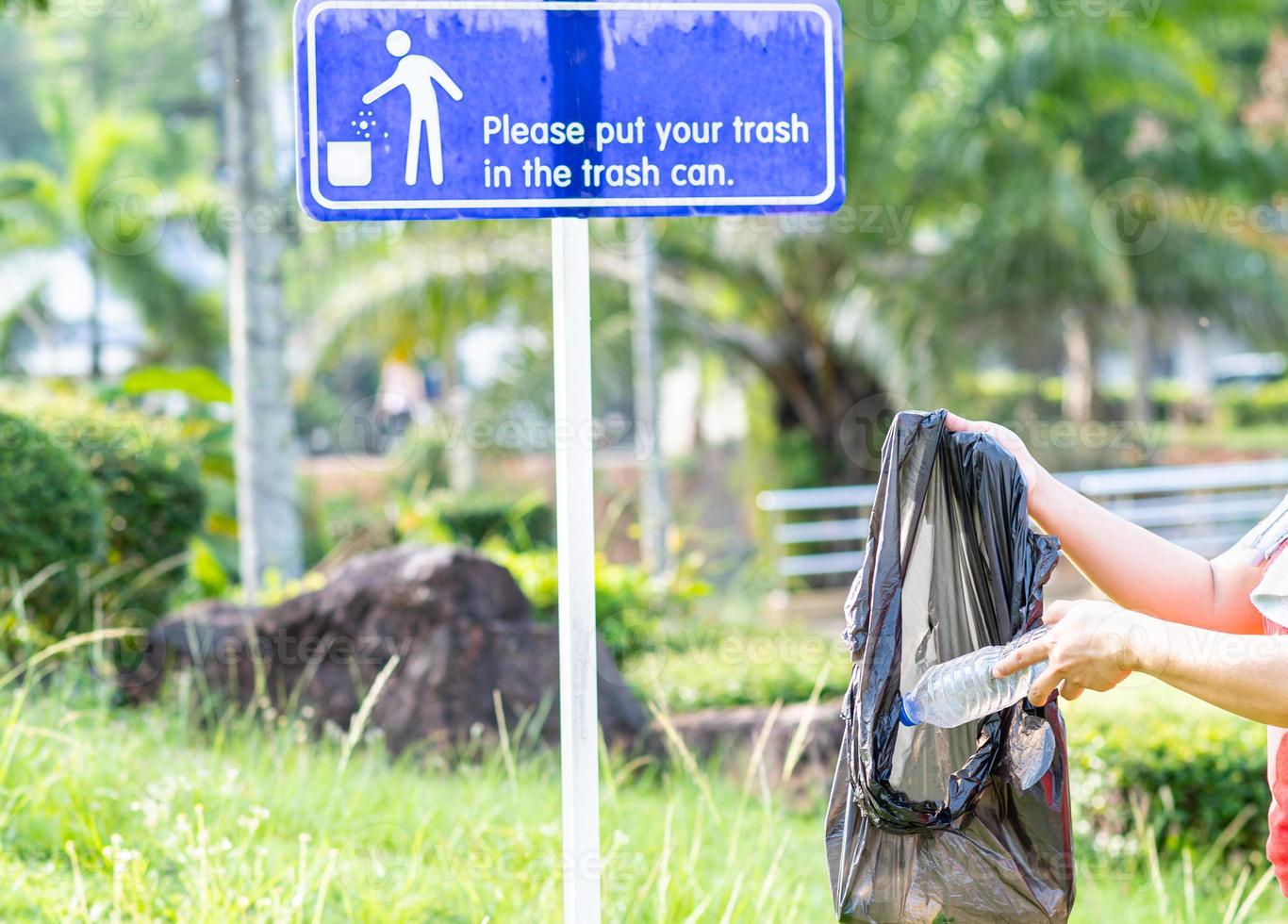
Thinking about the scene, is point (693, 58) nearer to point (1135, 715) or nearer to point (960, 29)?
point (1135, 715)

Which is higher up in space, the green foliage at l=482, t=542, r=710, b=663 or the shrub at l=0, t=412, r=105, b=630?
the shrub at l=0, t=412, r=105, b=630

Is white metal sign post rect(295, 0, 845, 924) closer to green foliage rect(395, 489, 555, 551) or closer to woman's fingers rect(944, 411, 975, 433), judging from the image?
woman's fingers rect(944, 411, 975, 433)

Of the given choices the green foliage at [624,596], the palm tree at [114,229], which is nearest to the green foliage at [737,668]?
the green foliage at [624,596]

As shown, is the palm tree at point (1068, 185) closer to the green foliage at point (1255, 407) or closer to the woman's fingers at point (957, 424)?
the woman's fingers at point (957, 424)

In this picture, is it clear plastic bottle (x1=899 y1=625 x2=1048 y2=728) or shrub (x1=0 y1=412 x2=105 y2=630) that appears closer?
clear plastic bottle (x1=899 y1=625 x2=1048 y2=728)

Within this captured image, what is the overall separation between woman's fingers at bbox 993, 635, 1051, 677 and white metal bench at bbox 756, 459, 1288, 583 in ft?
25.3

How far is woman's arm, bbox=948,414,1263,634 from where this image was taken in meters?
2.07

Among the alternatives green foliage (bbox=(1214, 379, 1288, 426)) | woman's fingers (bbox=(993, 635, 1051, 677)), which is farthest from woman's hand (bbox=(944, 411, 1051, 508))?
green foliage (bbox=(1214, 379, 1288, 426))

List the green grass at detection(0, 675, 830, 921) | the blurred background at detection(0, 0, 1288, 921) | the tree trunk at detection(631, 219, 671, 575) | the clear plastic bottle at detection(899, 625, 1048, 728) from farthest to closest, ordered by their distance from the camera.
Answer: the tree trunk at detection(631, 219, 671, 575) → the blurred background at detection(0, 0, 1288, 921) → the green grass at detection(0, 675, 830, 921) → the clear plastic bottle at detection(899, 625, 1048, 728)

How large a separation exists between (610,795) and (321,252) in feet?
27.8

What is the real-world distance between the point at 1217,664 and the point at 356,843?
2318 millimetres

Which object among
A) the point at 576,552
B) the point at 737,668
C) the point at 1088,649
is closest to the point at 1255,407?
the point at 737,668

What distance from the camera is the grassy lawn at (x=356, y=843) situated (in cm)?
286

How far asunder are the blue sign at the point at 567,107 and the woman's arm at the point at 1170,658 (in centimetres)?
84
